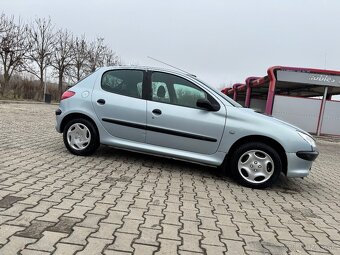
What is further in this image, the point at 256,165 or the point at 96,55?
the point at 96,55

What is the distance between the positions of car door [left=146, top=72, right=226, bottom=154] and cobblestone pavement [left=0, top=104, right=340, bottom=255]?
1.80 feet

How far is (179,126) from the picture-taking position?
5965mm

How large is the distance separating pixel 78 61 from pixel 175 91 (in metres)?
34.2

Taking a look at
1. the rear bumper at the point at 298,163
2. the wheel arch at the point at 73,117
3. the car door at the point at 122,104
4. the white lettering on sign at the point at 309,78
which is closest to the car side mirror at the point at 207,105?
the car door at the point at 122,104

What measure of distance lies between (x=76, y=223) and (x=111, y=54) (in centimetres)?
4192

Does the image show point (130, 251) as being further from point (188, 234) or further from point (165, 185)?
point (165, 185)

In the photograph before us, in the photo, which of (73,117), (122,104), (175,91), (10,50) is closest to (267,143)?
(175,91)

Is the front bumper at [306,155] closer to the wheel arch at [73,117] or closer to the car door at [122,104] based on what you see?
the car door at [122,104]

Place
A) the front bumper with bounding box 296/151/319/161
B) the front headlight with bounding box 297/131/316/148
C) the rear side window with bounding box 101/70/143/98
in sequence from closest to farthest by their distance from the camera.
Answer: the front bumper with bounding box 296/151/319/161 → the front headlight with bounding box 297/131/316/148 → the rear side window with bounding box 101/70/143/98

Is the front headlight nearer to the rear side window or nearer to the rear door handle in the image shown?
the rear side window

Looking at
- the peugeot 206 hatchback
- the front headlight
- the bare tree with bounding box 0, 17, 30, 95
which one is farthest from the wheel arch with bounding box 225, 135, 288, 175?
the bare tree with bounding box 0, 17, 30, 95

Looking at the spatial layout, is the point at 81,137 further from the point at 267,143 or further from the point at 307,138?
the point at 307,138

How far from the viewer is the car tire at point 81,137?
21.3 ft

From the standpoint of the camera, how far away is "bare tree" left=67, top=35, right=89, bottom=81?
38406mm
